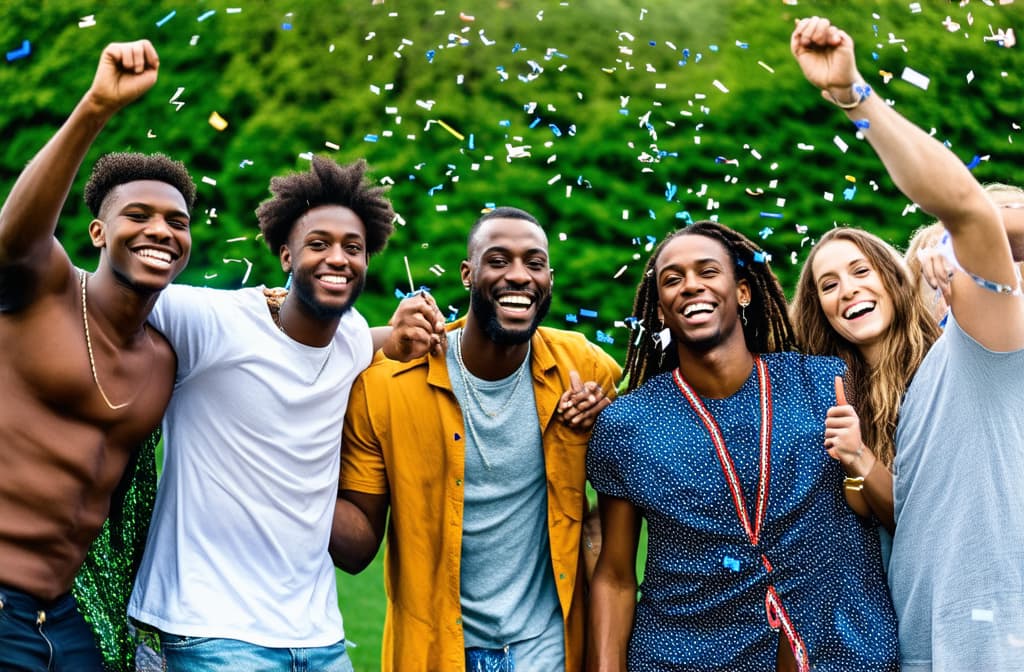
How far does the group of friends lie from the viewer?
3.53 m

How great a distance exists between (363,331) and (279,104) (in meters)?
6.03

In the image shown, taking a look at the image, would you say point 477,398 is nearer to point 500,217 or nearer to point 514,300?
point 514,300

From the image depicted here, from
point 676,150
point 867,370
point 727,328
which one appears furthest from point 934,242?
point 676,150

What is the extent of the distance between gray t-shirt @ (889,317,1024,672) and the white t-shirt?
1.96m

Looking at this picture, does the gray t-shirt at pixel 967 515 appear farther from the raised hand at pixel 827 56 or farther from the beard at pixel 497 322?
the beard at pixel 497 322

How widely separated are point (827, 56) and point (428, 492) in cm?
207

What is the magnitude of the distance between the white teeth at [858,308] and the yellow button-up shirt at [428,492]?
105 centimetres

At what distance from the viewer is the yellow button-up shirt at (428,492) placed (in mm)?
4352

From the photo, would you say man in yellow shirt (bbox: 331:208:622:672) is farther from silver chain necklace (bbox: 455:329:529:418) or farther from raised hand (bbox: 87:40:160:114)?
raised hand (bbox: 87:40:160:114)

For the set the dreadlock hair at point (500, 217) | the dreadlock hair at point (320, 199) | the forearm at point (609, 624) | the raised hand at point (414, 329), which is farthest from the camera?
the dreadlock hair at point (500, 217)

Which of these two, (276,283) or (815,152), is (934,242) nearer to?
(815,152)

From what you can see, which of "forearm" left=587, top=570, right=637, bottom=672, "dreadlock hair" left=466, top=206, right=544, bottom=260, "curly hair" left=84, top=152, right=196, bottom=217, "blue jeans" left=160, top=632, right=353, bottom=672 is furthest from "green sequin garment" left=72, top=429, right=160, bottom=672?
"forearm" left=587, top=570, right=637, bottom=672

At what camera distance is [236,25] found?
10.4 metres

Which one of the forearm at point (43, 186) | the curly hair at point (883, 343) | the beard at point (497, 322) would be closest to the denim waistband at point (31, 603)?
the forearm at point (43, 186)
